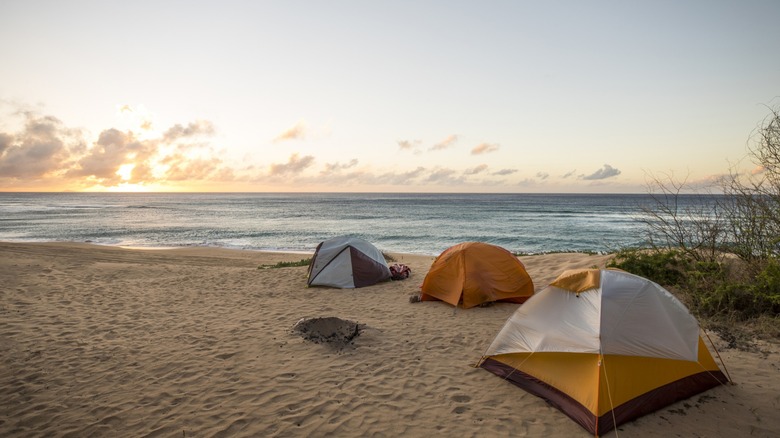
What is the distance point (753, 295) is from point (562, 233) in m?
31.0

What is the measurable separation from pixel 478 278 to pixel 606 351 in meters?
5.10

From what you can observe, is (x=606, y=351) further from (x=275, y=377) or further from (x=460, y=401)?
(x=275, y=377)

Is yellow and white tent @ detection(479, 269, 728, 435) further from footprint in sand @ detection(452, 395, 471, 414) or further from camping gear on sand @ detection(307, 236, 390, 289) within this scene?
camping gear on sand @ detection(307, 236, 390, 289)

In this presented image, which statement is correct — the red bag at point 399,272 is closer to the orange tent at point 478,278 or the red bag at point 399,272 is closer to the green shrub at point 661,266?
the orange tent at point 478,278

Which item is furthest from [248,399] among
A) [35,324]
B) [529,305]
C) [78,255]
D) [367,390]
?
[78,255]

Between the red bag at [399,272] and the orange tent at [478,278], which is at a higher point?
the orange tent at [478,278]

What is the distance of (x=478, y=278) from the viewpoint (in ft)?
33.6

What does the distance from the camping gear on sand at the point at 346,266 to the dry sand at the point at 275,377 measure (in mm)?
1663

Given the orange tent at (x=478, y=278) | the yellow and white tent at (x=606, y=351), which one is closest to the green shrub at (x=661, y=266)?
the orange tent at (x=478, y=278)

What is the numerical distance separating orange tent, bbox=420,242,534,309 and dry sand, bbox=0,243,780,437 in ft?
1.52

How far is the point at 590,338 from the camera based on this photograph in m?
5.35

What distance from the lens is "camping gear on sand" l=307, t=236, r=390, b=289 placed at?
12.9 meters

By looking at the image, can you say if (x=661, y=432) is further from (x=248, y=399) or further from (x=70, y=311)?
(x=70, y=311)

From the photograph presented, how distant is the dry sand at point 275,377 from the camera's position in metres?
5.02
